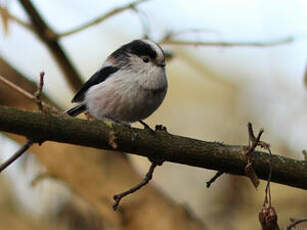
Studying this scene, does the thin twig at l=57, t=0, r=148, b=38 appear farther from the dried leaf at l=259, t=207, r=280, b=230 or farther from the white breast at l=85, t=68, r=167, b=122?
the dried leaf at l=259, t=207, r=280, b=230

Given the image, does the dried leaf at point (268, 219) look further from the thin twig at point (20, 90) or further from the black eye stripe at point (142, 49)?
the black eye stripe at point (142, 49)

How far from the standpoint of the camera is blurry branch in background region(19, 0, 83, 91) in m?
4.20

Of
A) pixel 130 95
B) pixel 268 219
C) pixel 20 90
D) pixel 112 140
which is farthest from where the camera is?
pixel 130 95

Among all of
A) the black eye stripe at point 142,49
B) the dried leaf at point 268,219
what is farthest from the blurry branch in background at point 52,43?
the dried leaf at point 268,219

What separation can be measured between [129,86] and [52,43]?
117cm

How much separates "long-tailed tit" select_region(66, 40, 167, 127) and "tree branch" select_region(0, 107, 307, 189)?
859 millimetres

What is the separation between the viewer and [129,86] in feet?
11.4

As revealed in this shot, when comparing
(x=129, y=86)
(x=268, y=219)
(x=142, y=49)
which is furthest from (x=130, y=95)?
(x=268, y=219)

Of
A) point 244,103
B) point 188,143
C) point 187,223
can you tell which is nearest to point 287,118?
point 244,103

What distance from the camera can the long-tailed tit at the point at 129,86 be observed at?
3.45m

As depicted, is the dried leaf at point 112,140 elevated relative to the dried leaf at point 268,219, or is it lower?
elevated

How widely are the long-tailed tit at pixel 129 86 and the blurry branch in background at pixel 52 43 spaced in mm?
607

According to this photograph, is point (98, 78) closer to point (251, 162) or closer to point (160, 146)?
point (160, 146)

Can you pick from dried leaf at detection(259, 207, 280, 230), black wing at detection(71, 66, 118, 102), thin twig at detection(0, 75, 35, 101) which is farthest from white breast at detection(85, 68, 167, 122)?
dried leaf at detection(259, 207, 280, 230)
